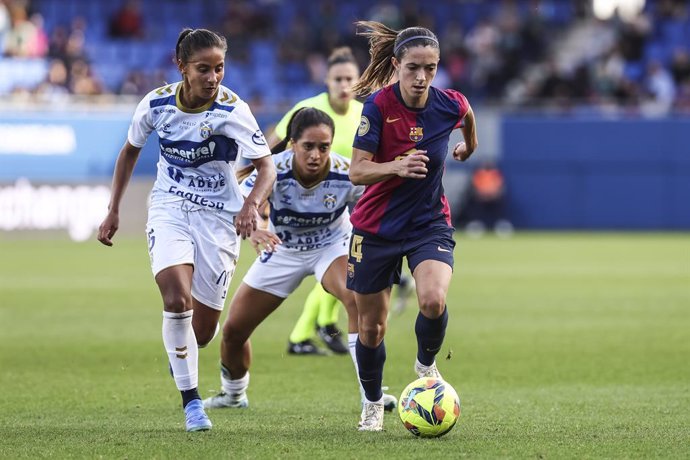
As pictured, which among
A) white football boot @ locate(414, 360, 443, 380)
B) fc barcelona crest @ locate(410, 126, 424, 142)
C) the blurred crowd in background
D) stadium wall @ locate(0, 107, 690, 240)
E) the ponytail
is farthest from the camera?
the blurred crowd in background

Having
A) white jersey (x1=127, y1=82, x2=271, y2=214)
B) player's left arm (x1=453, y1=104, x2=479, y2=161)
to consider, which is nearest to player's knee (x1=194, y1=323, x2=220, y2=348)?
white jersey (x1=127, y1=82, x2=271, y2=214)

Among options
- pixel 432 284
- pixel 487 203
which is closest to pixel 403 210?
pixel 432 284

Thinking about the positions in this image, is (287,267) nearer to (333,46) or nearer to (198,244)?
(198,244)

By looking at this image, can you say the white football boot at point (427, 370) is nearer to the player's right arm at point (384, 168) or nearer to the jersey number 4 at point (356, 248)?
the jersey number 4 at point (356, 248)

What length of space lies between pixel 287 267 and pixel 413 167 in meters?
1.97

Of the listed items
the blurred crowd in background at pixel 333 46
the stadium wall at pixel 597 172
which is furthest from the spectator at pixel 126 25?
the stadium wall at pixel 597 172

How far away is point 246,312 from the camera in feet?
25.8

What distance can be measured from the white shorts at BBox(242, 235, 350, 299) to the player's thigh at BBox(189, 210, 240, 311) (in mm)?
636

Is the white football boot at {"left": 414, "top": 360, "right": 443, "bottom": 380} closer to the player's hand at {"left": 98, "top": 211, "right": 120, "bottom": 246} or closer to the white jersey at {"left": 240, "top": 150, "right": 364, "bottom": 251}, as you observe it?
the white jersey at {"left": 240, "top": 150, "right": 364, "bottom": 251}

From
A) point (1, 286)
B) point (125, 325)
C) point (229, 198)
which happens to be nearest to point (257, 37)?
point (1, 286)

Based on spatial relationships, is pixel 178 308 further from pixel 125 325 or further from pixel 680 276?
pixel 680 276

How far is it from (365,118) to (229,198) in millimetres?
1102

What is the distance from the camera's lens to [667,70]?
30.5 meters

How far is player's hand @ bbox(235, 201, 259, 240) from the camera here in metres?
6.75
